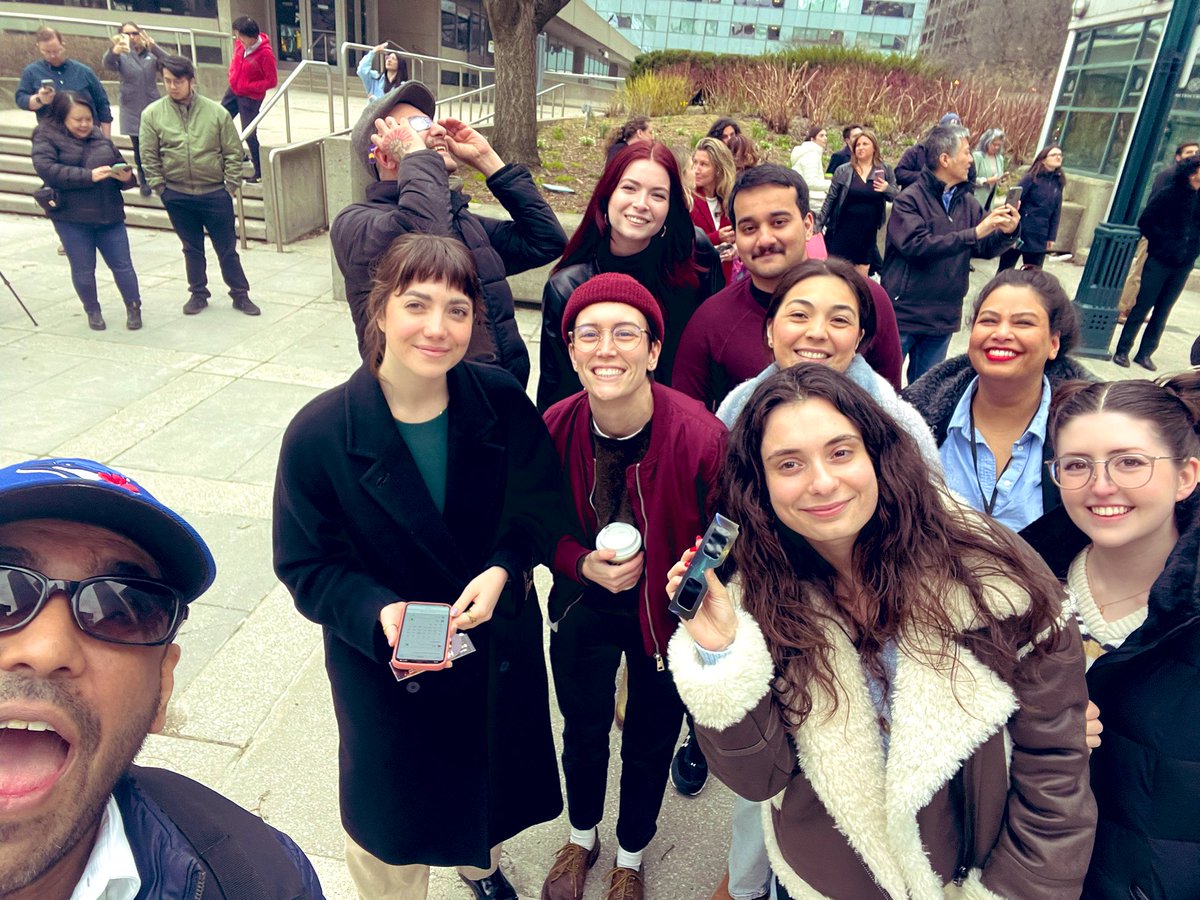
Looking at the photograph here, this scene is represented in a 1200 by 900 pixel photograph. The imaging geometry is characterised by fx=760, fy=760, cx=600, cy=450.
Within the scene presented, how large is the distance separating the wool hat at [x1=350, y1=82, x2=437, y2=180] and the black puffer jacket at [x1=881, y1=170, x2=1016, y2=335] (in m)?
3.24

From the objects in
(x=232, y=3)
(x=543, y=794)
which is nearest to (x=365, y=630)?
(x=543, y=794)

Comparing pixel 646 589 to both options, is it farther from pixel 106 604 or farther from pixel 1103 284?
pixel 1103 284

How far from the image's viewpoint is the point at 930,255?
16.2 feet

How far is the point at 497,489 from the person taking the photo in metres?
2.07

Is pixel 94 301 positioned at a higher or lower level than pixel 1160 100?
lower

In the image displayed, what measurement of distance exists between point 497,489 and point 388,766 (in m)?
0.78

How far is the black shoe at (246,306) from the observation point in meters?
7.43

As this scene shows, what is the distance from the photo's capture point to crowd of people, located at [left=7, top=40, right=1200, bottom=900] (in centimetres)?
110

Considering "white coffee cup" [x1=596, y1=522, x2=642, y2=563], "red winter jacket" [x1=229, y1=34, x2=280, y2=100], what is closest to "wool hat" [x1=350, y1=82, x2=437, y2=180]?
"white coffee cup" [x1=596, y1=522, x2=642, y2=563]

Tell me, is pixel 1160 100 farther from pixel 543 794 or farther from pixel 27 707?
pixel 27 707

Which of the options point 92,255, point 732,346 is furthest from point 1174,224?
point 92,255

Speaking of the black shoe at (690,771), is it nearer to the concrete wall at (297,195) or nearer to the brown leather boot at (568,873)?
the brown leather boot at (568,873)

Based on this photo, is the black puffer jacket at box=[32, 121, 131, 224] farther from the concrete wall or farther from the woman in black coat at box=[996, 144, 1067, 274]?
the woman in black coat at box=[996, 144, 1067, 274]

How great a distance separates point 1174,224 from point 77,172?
9446 mm
